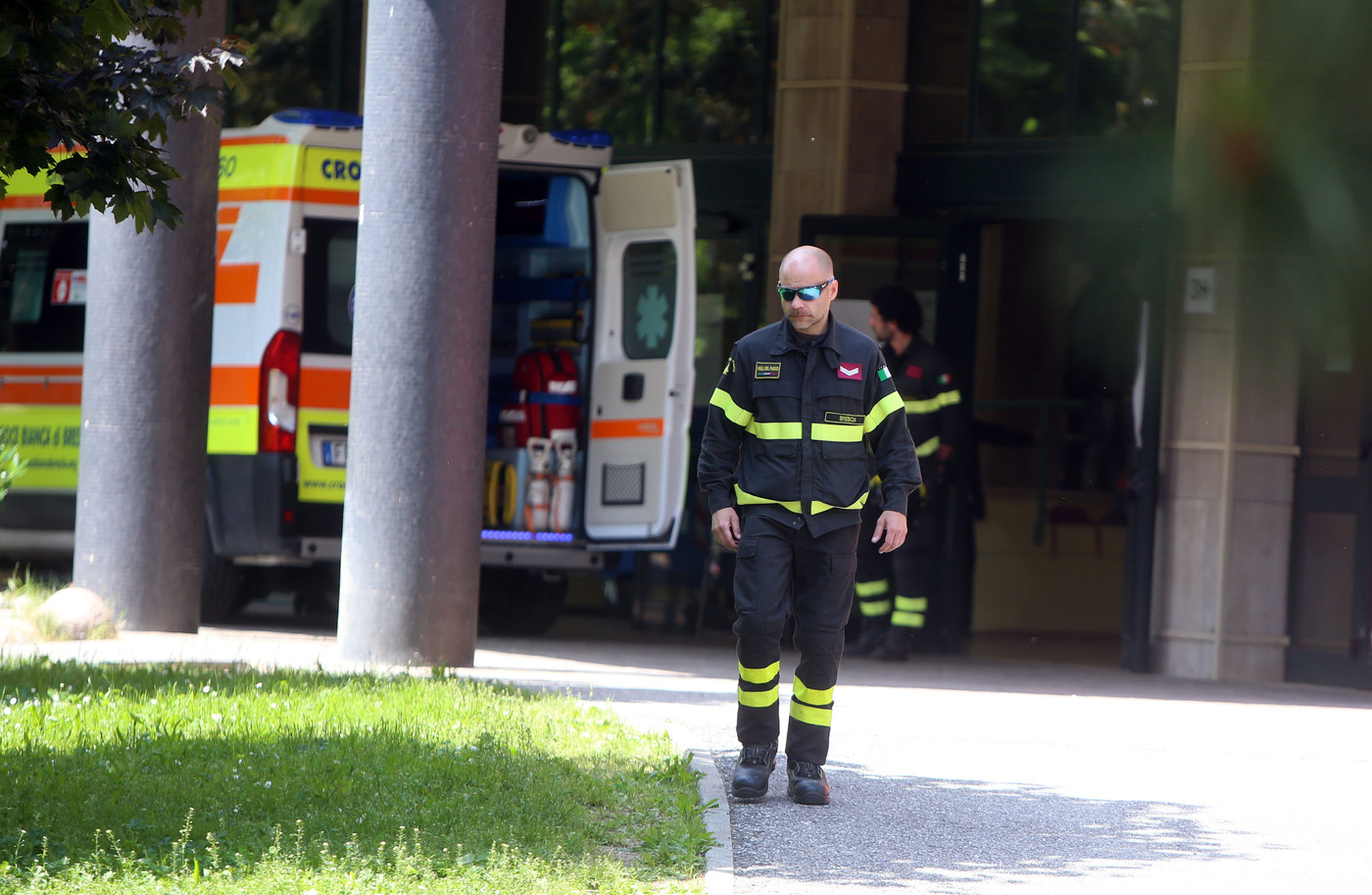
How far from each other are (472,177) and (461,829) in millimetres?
4218

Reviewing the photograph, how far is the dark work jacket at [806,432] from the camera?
5.91m

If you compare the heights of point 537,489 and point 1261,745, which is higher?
Answer: point 537,489

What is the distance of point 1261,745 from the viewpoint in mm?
7602

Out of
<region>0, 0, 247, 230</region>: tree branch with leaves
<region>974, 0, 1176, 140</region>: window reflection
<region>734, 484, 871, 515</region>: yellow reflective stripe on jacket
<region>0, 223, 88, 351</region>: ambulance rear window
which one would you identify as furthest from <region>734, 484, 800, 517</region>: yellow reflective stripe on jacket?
<region>0, 223, 88, 351</region>: ambulance rear window

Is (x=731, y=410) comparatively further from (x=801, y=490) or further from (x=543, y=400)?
(x=543, y=400)

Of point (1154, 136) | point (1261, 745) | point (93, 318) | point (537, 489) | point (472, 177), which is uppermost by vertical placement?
point (1154, 136)

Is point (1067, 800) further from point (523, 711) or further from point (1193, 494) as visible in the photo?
point (1193, 494)

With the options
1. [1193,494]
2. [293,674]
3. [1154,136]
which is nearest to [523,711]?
[293,674]

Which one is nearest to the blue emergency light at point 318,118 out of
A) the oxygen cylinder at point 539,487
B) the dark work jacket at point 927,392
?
the oxygen cylinder at point 539,487

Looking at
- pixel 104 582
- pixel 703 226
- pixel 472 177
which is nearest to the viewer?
pixel 472 177

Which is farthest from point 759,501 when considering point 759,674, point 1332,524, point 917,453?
point 1332,524

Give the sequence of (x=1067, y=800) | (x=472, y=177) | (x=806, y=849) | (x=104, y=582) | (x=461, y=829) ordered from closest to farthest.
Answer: (x=461, y=829), (x=806, y=849), (x=1067, y=800), (x=472, y=177), (x=104, y=582)

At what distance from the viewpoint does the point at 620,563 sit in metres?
10.9

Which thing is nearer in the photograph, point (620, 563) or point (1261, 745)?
point (1261, 745)
